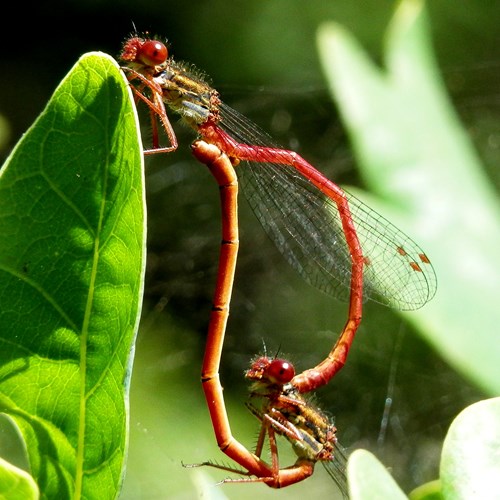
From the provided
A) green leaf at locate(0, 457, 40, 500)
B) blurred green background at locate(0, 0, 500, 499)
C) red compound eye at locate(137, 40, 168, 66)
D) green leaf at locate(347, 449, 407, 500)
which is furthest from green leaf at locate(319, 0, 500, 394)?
green leaf at locate(0, 457, 40, 500)

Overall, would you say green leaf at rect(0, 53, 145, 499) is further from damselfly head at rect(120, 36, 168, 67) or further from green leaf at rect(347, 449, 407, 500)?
damselfly head at rect(120, 36, 168, 67)

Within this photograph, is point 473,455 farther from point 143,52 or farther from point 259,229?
point 259,229

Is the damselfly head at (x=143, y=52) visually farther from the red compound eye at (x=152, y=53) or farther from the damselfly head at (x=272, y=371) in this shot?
the damselfly head at (x=272, y=371)

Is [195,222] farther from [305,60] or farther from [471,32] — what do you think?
[471,32]

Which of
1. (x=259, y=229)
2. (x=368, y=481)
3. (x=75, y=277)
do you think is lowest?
(x=259, y=229)

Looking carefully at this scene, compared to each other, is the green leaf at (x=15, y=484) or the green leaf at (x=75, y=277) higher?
the green leaf at (x=75, y=277)

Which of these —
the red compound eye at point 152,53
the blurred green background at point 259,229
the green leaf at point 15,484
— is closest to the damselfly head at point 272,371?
the blurred green background at point 259,229

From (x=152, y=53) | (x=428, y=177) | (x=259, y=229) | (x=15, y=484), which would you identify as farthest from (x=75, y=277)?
(x=259, y=229)
